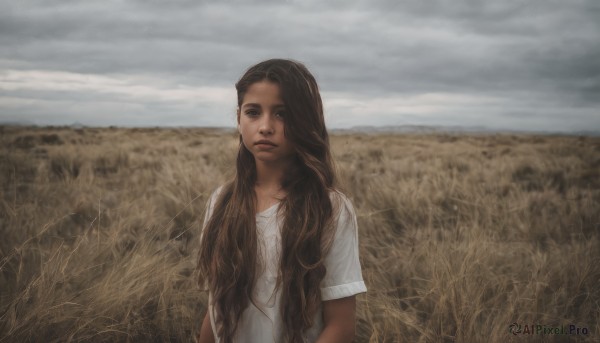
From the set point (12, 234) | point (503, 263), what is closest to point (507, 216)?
point (503, 263)

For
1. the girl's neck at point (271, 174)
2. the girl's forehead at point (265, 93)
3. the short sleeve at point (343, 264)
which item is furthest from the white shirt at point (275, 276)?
the girl's forehead at point (265, 93)

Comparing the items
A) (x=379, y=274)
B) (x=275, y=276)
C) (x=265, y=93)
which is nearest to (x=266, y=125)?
(x=265, y=93)

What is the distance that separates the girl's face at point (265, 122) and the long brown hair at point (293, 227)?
3 cm

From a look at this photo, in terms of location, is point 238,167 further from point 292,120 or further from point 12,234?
point 12,234

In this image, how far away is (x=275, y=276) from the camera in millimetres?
1485

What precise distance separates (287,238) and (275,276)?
A: 6.0 inches

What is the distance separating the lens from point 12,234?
3.35m

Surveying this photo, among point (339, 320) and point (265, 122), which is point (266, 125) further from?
point (339, 320)

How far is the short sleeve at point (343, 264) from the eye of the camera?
1.43 meters

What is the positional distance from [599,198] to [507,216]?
2.43 metres

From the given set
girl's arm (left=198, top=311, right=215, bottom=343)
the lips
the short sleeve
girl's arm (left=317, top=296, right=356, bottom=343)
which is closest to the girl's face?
the lips

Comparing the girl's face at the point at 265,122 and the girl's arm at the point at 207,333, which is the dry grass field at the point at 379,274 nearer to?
the girl's face at the point at 265,122

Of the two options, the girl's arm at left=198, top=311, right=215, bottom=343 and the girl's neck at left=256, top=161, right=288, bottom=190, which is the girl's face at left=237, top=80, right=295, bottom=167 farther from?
the girl's arm at left=198, top=311, right=215, bottom=343

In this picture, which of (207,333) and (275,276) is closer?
(275,276)
